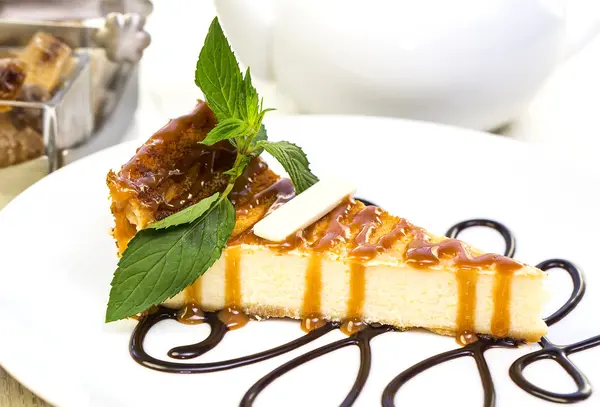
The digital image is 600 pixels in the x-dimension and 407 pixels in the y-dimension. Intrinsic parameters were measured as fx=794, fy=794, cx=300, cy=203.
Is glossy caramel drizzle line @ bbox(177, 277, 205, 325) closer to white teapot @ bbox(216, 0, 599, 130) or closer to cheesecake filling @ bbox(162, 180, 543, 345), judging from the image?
cheesecake filling @ bbox(162, 180, 543, 345)

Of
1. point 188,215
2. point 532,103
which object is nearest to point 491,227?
point 188,215

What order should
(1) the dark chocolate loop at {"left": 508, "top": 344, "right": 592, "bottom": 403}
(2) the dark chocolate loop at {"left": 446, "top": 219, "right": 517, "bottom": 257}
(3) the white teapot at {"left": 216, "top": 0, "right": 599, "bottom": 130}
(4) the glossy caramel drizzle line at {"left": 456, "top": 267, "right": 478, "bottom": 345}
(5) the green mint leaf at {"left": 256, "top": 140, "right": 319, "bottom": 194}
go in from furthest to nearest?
(3) the white teapot at {"left": 216, "top": 0, "right": 599, "bottom": 130} < (2) the dark chocolate loop at {"left": 446, "top": 219, "right": 517, "bottom": 257} < (5) the green mint leaf at {"left": 256, "top": 140, "right": 319, "bottom": 194} < (4) the glossy caramel drizzle line at {"left": 456, "top": 267, "right": 478, "bottom": 345} < (1) the dark chocolate loop at {"left": 508, "top": 344, "right": 592, "bottom": 403}

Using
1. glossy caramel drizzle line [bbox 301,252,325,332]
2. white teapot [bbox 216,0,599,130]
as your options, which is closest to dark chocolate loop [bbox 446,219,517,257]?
glossy caramel drizzle line [bbox 301,252,325,332]

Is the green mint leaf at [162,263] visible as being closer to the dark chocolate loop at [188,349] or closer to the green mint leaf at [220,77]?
the dark chocolate loop at [188,349]

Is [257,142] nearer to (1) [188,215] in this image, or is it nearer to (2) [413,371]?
(1) [188,215]

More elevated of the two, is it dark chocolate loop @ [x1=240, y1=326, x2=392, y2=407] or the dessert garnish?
the dessert garnish

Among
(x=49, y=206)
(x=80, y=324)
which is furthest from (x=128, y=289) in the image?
(x=49, y=206)

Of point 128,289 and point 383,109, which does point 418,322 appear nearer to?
point 128,289
